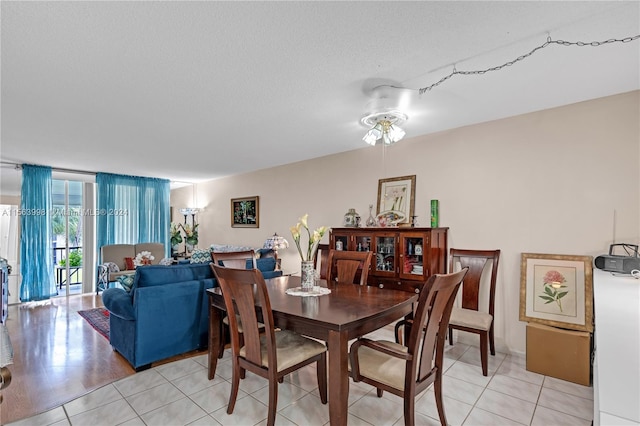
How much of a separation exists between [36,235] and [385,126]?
5.80 meters

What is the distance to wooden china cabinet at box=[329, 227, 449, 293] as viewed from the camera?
10.2 feet

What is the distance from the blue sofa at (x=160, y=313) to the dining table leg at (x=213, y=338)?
540 mm

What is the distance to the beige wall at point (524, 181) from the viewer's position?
8.08ft

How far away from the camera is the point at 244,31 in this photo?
1.61 meters

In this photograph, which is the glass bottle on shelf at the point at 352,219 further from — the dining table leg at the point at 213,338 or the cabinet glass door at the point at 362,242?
the dining table leg at the point at 213,338

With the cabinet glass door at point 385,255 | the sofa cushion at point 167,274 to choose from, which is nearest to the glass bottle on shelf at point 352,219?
the cabinet glass door at point 385,255

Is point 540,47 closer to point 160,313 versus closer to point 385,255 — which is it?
point 385,255

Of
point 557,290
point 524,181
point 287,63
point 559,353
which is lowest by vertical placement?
point 559,353

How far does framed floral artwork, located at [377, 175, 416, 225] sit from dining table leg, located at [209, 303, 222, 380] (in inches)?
82.9

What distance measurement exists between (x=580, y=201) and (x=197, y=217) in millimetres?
6808

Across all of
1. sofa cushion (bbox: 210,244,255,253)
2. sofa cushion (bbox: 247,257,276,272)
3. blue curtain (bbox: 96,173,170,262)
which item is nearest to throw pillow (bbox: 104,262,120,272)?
blue curtain (bbox: 96,173,170,262)

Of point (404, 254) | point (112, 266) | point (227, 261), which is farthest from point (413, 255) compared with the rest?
point (112, 266)

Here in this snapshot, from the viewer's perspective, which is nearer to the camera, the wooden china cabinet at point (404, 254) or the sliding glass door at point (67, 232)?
the wooden china cabinet at point (404, 254)

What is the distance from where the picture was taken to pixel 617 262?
222cm
